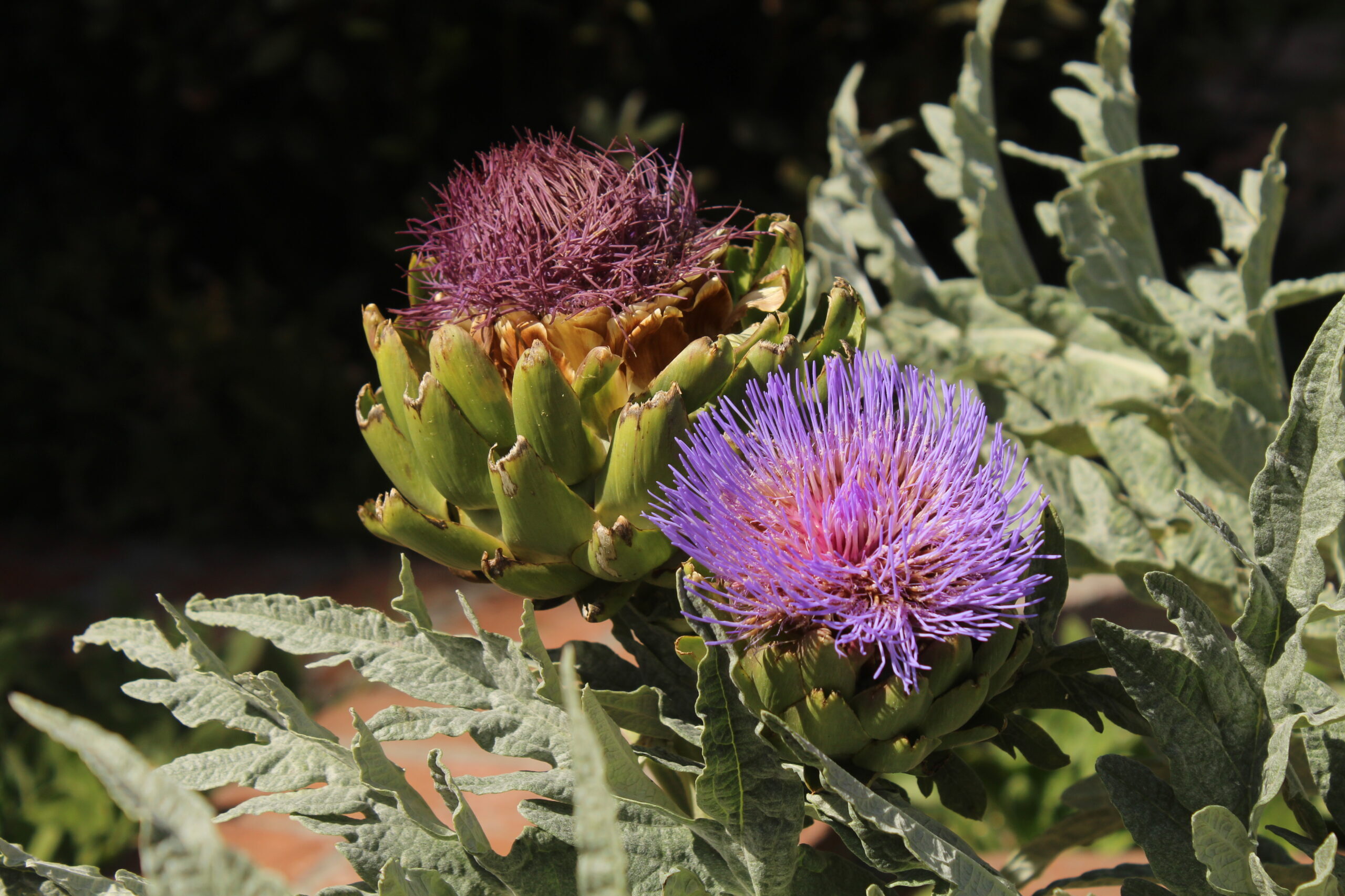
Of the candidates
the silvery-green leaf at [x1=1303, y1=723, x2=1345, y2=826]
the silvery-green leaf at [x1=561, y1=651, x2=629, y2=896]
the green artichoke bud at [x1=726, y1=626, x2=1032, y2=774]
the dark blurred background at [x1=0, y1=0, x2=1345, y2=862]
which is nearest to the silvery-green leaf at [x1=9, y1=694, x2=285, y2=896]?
the silvery-green leaf at [x1=561, y1=651, x2=629, y2=896]

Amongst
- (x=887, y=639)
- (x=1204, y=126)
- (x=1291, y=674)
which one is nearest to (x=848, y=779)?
(x=887, y=639)

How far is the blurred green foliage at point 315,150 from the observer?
2299mm

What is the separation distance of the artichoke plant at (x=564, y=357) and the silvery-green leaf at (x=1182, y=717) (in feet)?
0.60

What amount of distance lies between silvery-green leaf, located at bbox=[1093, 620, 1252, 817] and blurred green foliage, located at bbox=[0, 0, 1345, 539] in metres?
1.75

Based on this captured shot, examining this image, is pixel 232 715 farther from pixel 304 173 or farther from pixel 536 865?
pixel 304 173

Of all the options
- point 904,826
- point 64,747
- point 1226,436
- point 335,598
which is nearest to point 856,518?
point 904,826

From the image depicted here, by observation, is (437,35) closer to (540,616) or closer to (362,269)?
(362,269)

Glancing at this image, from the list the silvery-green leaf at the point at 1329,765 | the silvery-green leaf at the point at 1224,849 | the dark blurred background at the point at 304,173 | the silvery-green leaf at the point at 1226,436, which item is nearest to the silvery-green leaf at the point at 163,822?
the silvery-green leaf at the point at 1224,849

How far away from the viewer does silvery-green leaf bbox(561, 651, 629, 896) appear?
30 cm

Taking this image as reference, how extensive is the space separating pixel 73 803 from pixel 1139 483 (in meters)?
1.37

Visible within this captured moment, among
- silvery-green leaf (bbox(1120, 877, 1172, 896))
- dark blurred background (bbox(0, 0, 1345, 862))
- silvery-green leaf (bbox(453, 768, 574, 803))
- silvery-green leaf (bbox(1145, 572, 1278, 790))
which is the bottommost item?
silvery-green leaf (bbox(1120, 877, 1172, 896))

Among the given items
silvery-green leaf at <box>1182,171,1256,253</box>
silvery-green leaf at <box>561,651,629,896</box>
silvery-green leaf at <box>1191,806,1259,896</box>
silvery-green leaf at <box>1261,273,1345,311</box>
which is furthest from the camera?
silvery-green leaf at <box>1182,171,1256,253</box>

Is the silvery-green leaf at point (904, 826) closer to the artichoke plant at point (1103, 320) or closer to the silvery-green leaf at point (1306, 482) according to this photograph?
the silvery-green leaf at point (1306, 482)

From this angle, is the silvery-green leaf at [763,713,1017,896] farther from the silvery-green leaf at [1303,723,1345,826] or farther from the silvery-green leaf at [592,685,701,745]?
the silvery-green leaf at [1303,723,1345,826]
